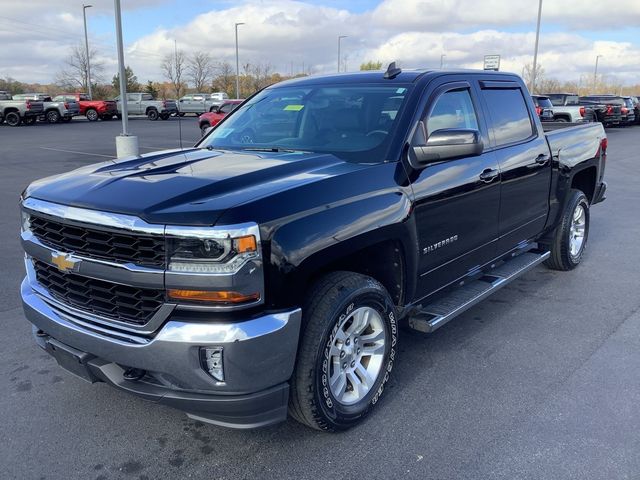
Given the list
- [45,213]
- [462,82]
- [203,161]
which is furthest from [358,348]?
[462,82]

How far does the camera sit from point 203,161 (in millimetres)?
3504

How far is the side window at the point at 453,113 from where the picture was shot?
12.5 feet

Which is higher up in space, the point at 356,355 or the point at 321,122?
the point at 321,122

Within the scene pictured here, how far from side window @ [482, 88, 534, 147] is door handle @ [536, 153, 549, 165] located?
21 cm

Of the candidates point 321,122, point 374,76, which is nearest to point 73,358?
point 321,122

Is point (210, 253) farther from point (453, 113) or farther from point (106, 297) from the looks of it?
point (453, 113)

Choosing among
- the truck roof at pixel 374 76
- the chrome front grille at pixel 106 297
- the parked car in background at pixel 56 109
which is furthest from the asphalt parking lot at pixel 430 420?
the parked car in background at pixel 56 109

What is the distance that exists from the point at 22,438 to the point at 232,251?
1716 mm

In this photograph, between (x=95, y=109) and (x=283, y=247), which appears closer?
(x=283, y=247)

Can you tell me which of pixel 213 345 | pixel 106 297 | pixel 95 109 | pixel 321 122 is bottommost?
pixel 213 345

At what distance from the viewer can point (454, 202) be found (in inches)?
148

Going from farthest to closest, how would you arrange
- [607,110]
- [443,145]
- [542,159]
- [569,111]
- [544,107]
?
[607,110]
[569,111]
[544,107]
[542,159]
[443,145]

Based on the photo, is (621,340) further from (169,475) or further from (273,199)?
(169,475)

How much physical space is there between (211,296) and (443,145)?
174cm
